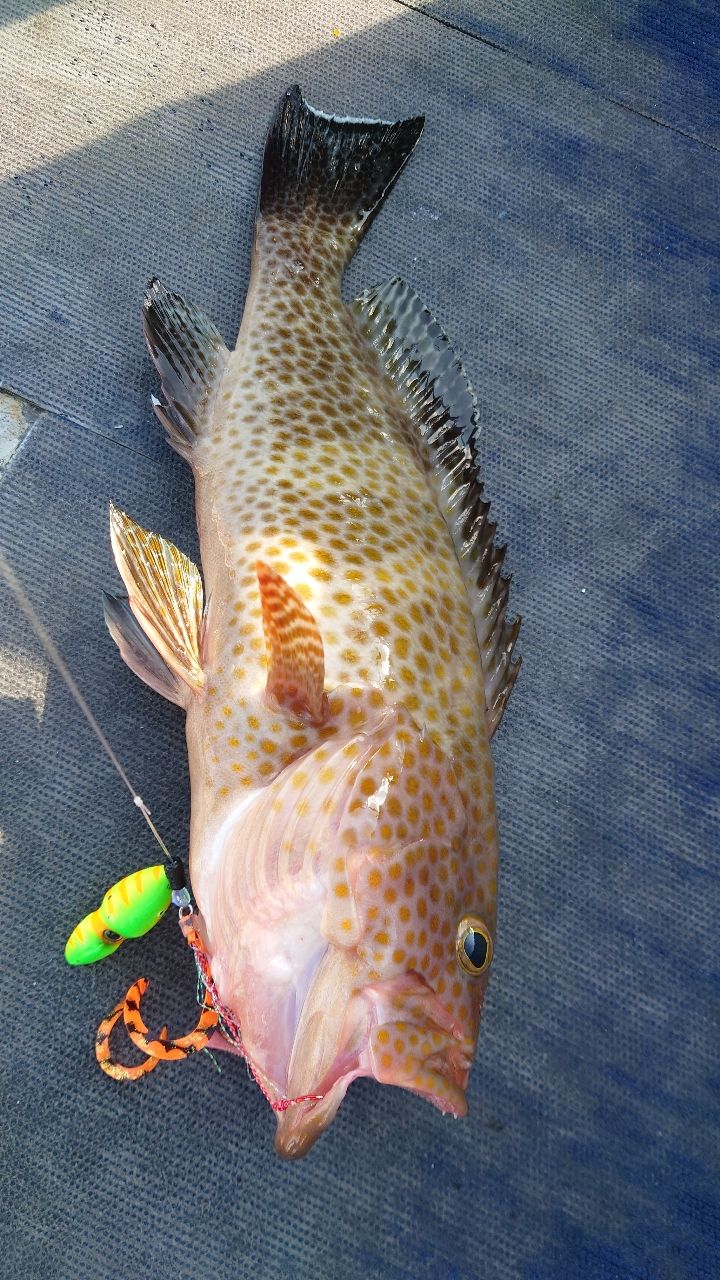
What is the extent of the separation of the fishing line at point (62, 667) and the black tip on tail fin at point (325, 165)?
1.30 metres

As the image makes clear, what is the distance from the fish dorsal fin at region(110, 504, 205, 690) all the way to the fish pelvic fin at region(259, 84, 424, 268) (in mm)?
1108

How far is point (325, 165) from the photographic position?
2971mm

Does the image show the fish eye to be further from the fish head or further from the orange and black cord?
the orange and black cord

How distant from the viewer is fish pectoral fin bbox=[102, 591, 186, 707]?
2.48m

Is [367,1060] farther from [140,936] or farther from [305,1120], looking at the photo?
[140,936]

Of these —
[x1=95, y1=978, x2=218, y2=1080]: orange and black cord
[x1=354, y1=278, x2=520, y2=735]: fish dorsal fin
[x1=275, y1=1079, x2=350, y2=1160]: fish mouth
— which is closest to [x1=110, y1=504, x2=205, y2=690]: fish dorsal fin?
[x1=354, y1=278, x2=520, y2=735]: fish dorsal fin

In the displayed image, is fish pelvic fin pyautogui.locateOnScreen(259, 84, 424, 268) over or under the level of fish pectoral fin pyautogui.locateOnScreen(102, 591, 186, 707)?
over

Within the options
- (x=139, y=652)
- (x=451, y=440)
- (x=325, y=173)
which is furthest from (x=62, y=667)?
(x=325, y=173)

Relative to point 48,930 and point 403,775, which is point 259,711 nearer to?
point 403,775

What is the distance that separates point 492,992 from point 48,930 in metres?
1.21

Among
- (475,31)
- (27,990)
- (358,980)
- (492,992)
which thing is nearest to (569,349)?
(475,31)

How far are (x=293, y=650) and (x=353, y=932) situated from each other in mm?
599

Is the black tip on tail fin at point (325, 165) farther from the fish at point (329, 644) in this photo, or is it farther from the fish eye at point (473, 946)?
the fish eye at point (473, 946)

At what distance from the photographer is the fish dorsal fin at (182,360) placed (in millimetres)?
2645
